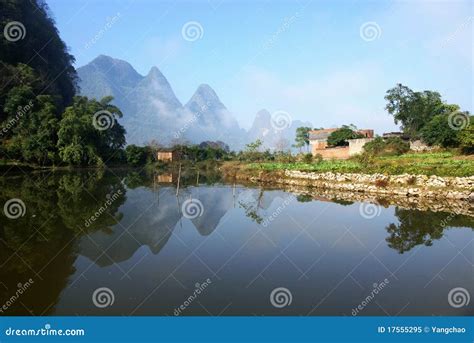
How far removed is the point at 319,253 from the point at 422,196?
41.4 ft

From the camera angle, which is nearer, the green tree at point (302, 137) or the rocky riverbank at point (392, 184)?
the rocky riverbank at point (392, 184)

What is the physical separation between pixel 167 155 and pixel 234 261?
51.7m

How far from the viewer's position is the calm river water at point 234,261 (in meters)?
7.00

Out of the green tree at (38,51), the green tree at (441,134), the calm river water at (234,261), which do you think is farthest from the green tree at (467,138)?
the green tree at (38,51)

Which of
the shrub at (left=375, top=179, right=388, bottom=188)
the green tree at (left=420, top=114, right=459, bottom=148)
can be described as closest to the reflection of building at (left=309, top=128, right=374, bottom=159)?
the green tree at (left=420, top=114, right=459, bottom=148)

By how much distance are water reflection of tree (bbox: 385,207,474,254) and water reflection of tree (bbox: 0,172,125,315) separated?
9.01 m

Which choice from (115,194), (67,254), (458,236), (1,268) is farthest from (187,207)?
(458,236)

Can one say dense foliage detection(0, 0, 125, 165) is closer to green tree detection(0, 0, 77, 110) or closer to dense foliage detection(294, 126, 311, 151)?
green tree detection(0, 0, 77, 110)

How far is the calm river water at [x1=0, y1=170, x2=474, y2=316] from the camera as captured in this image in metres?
7.00

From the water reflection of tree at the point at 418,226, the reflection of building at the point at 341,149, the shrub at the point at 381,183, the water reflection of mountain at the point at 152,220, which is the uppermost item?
the reflection of building at the point at 341,149

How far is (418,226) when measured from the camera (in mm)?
13883

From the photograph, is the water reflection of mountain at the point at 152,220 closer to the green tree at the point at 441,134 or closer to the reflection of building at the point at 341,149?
the green tree at the point at 441,134

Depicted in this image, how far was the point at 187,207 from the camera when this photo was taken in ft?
62.0

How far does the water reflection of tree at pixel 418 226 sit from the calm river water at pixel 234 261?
0.15ft
